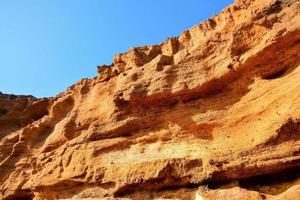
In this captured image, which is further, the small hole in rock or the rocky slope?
the small hole in rock

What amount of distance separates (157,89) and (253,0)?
5.20 m

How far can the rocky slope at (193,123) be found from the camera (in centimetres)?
1366

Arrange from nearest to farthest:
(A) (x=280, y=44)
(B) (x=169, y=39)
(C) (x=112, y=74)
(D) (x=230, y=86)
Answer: (A) (x=280, y=44)
(D) (x=230, y=86)
(B) (x=169, y=39)
(C) (x=112, y=74)

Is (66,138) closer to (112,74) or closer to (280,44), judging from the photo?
(112,74)

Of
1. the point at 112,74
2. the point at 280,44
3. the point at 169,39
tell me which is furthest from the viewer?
the point at 112,74

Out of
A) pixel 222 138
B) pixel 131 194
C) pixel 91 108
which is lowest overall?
pixel 131 194

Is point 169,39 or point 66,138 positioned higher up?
point 169,39

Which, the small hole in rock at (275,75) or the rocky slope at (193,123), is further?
the small hole in rock at (275,75)

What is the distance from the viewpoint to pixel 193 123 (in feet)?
54.0

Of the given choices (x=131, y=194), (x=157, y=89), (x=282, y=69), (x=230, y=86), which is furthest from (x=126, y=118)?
(x=282, y=69)

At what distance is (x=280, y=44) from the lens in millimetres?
14445

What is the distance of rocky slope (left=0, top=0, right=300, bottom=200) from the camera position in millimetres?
13664

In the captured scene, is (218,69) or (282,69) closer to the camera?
(282,69)

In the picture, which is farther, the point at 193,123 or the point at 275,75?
the point at 193,123
